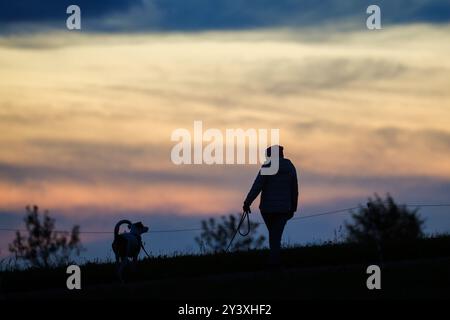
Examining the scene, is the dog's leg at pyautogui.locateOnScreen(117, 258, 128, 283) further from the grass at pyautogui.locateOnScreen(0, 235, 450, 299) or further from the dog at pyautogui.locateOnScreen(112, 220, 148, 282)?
the grass at pyautogui.locateOnScreen(0, 235, 450, 299)

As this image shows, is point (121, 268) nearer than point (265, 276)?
No

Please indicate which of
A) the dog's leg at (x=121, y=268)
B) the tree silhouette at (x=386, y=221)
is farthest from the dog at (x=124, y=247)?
the tree silhouette at (x=386, y=221)

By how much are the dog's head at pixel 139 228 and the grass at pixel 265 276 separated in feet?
2.73

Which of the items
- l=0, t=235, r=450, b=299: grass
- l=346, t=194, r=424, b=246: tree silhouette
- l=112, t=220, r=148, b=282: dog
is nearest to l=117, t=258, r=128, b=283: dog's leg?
l=112, t=220, r=148, b=282: dog

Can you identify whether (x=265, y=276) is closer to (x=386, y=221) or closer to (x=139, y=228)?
(x=139, y=228)

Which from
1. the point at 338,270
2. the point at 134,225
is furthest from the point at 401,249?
the point at 134,225

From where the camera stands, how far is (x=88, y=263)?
2489cm

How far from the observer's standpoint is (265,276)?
19.9m

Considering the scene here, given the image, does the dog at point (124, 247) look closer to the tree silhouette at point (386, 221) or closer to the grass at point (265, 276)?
the grass at point (265, 276)

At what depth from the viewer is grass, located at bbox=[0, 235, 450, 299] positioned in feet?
57.9

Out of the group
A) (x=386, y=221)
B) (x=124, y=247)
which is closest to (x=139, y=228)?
(x=124, y=247)

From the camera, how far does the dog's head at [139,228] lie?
69.5 feet

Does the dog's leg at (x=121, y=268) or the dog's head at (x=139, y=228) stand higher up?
the dog's head at (x=139, y=228)

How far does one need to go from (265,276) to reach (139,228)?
115 inches
